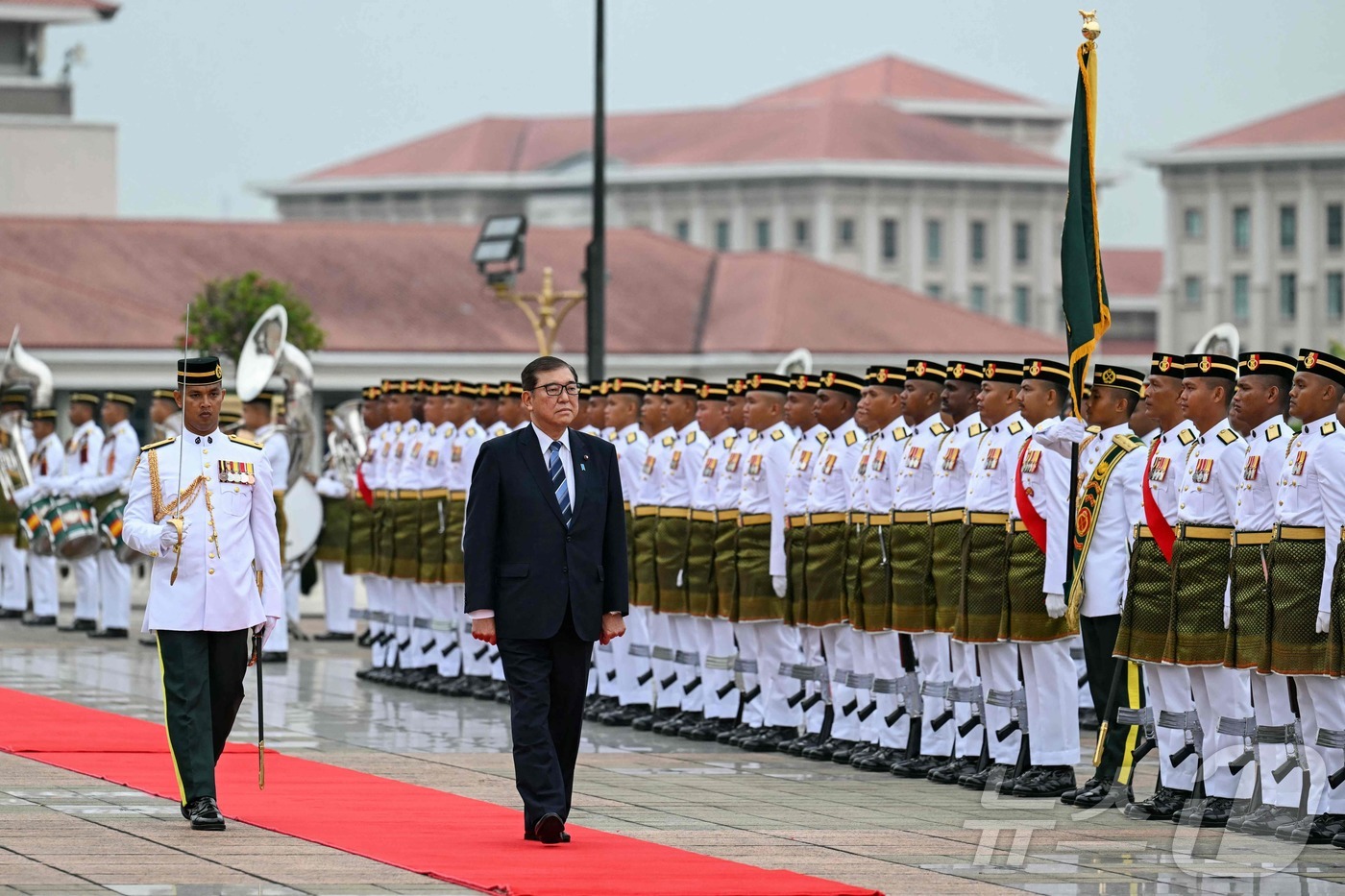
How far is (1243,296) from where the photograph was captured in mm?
103312

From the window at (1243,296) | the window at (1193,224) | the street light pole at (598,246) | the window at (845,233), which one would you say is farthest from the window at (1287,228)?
the street light pole at (598,246)

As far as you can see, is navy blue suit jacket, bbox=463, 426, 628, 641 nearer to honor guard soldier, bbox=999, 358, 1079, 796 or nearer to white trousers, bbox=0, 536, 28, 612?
honor guard soldier, bbox=999, 358, 1079, 796

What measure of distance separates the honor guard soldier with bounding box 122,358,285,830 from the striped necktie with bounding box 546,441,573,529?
1354mm

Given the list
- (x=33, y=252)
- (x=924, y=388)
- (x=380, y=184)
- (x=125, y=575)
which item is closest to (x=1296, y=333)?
(x=380, y=184)

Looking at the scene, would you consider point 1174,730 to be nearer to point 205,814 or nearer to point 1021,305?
point 205,814

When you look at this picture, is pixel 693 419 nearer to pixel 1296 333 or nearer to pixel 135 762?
pixel 135 762

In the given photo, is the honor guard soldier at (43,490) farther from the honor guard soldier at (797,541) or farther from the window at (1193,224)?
the window at (1193,224)

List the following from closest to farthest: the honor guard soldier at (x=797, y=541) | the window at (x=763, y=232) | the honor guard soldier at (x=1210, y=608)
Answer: the honor guard soldier at (x=1210, y=608) < the honor guard soldier at (x=797, y=541) < the window at (x=763, y=232)

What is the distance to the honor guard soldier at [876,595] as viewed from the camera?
13.5 meters

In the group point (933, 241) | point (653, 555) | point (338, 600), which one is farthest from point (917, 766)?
point (933, 241)

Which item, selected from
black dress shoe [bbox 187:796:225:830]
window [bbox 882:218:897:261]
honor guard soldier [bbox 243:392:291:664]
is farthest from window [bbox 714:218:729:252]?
black dress shoe [bbox 187:796:225:830]

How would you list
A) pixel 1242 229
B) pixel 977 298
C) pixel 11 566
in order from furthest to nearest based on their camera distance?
pixel 977 298
pixel 1242 229
pixel 11 566

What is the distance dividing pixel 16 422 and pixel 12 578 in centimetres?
176

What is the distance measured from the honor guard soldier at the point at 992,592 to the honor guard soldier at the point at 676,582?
3.25 metres
